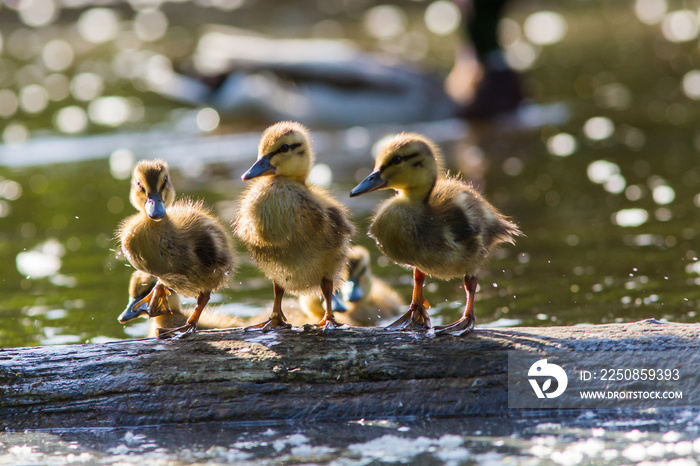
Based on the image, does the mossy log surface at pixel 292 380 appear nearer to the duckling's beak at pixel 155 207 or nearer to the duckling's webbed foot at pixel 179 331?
the duckling's webbed foot at pixel 179 331

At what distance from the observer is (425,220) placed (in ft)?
16.3

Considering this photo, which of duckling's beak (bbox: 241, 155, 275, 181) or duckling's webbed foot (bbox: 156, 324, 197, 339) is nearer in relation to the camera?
duckling's beak (bbox: 241, 155, 275, 181)

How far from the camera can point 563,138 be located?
1323cm

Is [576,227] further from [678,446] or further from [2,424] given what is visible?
[2,424]

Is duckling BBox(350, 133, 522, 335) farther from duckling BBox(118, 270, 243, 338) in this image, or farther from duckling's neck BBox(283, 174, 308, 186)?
duckling BBox(118, 270, 243, 338)

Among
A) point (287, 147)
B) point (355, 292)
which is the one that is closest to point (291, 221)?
point (287, 147)

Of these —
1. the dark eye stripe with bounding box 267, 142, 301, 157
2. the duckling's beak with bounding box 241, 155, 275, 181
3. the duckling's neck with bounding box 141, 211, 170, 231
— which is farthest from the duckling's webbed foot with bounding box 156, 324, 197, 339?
the dark eye stripe with bounding box 267, 142, 301, 157

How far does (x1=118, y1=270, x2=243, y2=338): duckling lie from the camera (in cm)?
579

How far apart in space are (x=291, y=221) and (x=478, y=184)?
627 centimetres

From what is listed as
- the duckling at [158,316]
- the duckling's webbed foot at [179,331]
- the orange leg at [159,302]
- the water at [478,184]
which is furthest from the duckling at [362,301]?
the duckling's webbed foot at [179,331]

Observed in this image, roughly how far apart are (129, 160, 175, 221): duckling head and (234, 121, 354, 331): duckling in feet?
1.38

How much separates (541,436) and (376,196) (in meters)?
6.66

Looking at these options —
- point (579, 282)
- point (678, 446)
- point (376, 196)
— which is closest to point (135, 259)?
point (678, 446)

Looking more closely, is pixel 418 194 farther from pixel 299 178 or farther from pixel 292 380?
pixel 292 380
